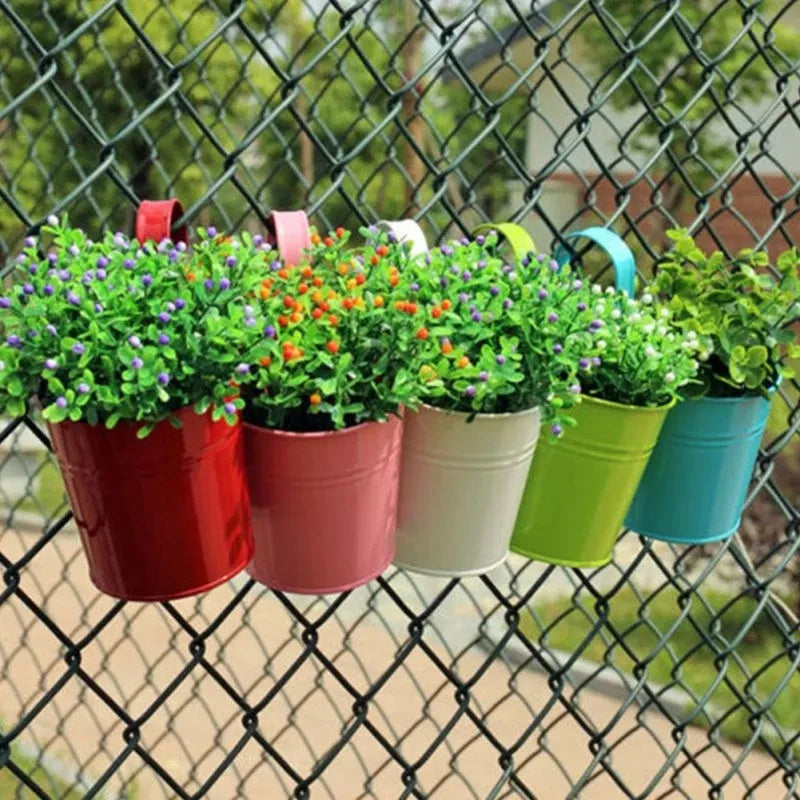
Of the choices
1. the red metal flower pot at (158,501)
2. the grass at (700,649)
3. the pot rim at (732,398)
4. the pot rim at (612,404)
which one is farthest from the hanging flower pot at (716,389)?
the grass at (700,649)

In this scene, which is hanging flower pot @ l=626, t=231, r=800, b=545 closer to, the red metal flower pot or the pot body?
the pot body

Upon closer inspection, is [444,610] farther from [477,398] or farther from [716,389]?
[477,398]

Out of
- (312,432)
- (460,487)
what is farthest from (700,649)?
(312,432)

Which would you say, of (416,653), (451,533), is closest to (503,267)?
(451,533)

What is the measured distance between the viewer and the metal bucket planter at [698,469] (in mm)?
1034

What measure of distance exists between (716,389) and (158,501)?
22.7 inches

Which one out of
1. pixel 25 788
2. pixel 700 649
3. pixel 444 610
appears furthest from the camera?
pixel 444 610

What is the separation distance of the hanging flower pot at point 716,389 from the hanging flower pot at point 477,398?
0.65 ft

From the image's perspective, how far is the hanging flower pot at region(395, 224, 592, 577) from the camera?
82 cm

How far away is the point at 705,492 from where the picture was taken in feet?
3.45

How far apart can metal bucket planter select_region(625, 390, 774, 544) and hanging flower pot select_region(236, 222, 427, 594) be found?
0.33 metres

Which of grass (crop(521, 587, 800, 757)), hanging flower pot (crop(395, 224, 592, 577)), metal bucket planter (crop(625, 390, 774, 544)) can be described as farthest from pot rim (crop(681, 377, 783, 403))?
grass (crop(521, 587, 800, 757))

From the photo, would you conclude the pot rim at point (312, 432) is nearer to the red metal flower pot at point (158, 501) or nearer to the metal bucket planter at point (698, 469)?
the red metal flower pot at point (158, 501)

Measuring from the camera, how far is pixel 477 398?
812 mm
